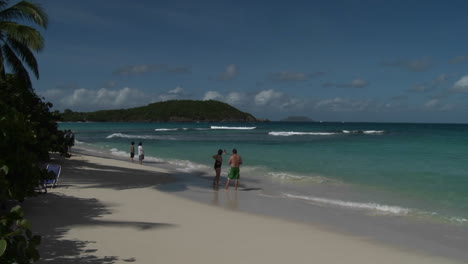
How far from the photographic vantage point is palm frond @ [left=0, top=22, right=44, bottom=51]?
1127cm

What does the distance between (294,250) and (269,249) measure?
41cm

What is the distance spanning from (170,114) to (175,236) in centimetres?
15694

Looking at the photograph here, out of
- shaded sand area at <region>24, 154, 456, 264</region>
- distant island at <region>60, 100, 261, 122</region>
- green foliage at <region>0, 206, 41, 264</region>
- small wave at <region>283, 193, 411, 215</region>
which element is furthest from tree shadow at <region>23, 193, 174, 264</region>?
distant island at <region>60, 100, 261, 122</region>

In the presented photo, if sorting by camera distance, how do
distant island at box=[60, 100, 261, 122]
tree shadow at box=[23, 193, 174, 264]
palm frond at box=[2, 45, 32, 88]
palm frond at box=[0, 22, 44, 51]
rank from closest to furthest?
tree shadow at box=[23, 193, 174, 264], palm frond at box=[0, 22, 44, 51], palm frond at box=[2, 45, 32, 88], distant island at box=[60, 100, 261, 122]

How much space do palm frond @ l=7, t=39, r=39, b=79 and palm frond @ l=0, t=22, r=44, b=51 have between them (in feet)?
3.08

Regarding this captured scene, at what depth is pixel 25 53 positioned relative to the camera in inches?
503

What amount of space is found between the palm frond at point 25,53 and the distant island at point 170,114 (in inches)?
5808

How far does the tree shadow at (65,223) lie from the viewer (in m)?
5.11

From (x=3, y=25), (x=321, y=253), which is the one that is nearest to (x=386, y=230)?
(x=321, y=253)

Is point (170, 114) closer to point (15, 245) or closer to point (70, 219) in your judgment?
point (70, 219)

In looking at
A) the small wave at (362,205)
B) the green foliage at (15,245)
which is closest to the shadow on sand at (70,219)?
the green foliage at (15,245)

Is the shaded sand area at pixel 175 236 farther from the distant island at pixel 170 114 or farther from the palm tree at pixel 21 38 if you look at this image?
the distant island at pixel 170 114

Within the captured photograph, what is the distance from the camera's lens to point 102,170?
15.0 meters

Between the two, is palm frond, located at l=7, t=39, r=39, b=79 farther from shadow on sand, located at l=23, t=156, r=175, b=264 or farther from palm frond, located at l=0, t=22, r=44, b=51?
shadow on sand, located at l=23, t=156, r=175, b=264
